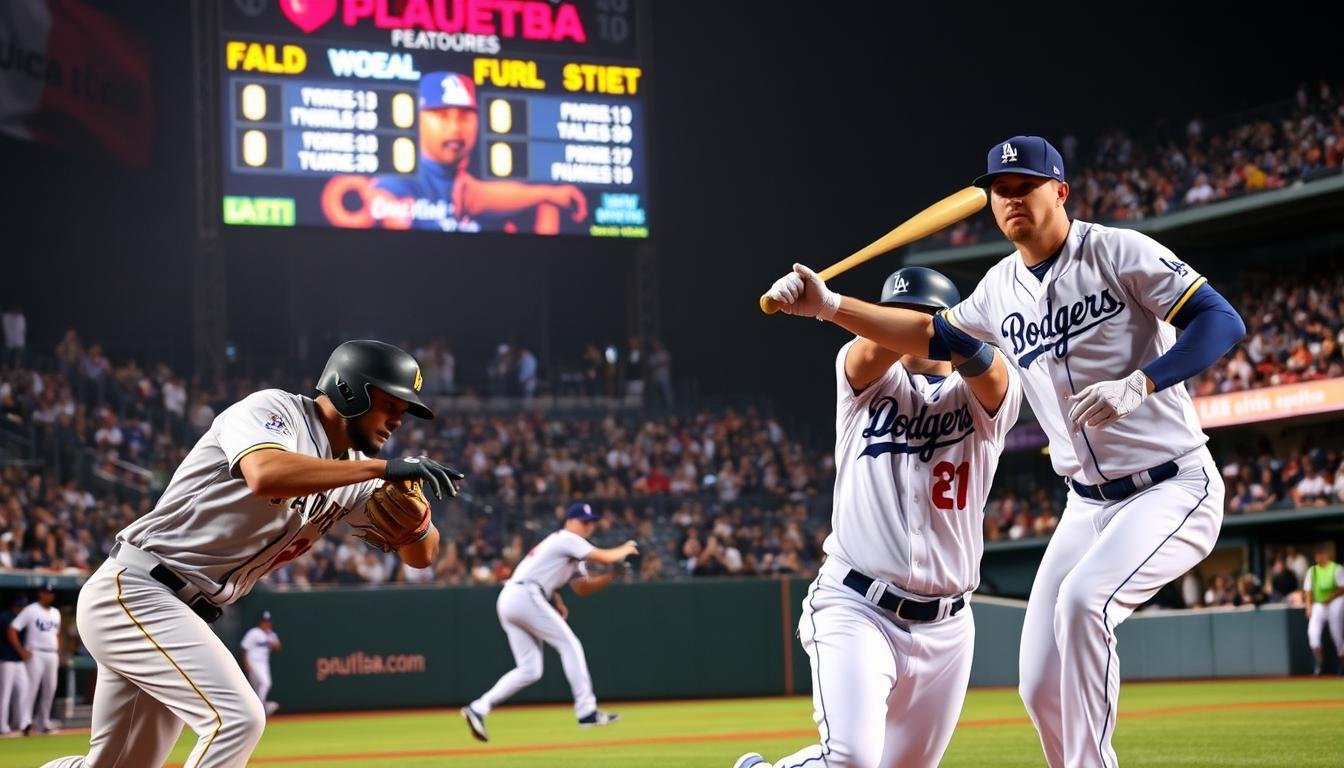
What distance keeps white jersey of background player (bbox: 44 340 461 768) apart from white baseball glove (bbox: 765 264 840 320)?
49.3 inches

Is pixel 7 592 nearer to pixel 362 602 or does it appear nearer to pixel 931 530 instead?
pixel 362 602

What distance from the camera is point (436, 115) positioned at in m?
27.0

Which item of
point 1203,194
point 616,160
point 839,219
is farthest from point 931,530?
point 839,219

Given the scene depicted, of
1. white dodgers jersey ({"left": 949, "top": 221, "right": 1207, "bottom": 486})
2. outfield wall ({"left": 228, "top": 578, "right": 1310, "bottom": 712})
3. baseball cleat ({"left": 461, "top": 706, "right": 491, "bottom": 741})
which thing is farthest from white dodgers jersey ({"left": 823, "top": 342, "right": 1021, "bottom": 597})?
outfield wall ({"left": 228, "top": 578, "right": 1310, "bottom": 712})

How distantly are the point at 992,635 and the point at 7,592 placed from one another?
13936 millimetres

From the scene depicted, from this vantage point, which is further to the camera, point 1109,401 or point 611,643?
point 611,643

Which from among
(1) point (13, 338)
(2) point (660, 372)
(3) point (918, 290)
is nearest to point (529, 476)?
(2) point (660, 372)

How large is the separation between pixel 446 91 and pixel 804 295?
2330 cm

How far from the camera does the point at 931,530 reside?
526 centimetres

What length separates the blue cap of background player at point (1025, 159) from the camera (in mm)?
5652

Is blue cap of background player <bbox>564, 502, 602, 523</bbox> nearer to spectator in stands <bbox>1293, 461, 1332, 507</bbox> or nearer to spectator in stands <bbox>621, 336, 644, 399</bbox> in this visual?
spectator in stands <bbox>1293, 461, 1332, 507</bbox>

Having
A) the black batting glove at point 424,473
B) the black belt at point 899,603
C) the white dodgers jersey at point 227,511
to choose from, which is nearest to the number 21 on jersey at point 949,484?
the black belt at point 899,603

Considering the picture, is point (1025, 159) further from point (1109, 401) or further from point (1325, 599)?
point (1325, 599)

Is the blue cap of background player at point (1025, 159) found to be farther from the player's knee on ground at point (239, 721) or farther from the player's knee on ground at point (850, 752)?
the player's knee on ground at point (239, 721)
